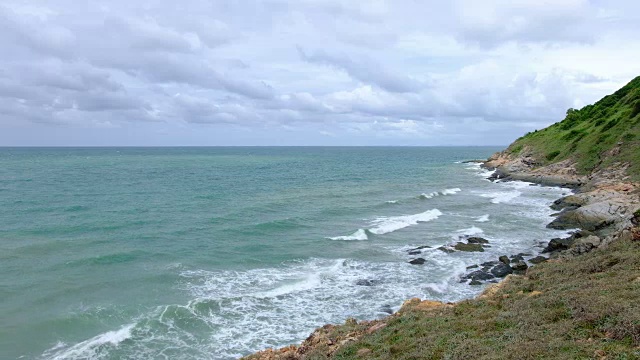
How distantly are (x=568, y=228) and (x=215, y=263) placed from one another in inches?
1237

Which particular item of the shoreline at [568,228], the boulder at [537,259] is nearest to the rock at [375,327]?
the shoreline at [568,228]

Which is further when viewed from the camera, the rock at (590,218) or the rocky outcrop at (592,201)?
the rock at (590,218)

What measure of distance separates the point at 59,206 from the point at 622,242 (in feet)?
181

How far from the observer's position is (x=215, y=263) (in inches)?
1296

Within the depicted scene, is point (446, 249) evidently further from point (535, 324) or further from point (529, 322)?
point (535, 324)

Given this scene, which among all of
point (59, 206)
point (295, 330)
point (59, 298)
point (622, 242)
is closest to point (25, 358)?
point (59, 298)

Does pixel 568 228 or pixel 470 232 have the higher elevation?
pixel 568 228

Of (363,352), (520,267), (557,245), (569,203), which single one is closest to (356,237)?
(520,267)

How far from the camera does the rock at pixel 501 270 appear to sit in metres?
29.4

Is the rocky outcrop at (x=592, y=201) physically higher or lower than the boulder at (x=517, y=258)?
higher

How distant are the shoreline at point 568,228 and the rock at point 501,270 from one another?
1001 millimetres

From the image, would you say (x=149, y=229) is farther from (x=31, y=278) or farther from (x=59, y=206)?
(x=59, y=206)

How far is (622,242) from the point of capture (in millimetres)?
22125

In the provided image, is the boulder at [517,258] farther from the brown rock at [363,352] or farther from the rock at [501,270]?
the brown rock at [363,352]
